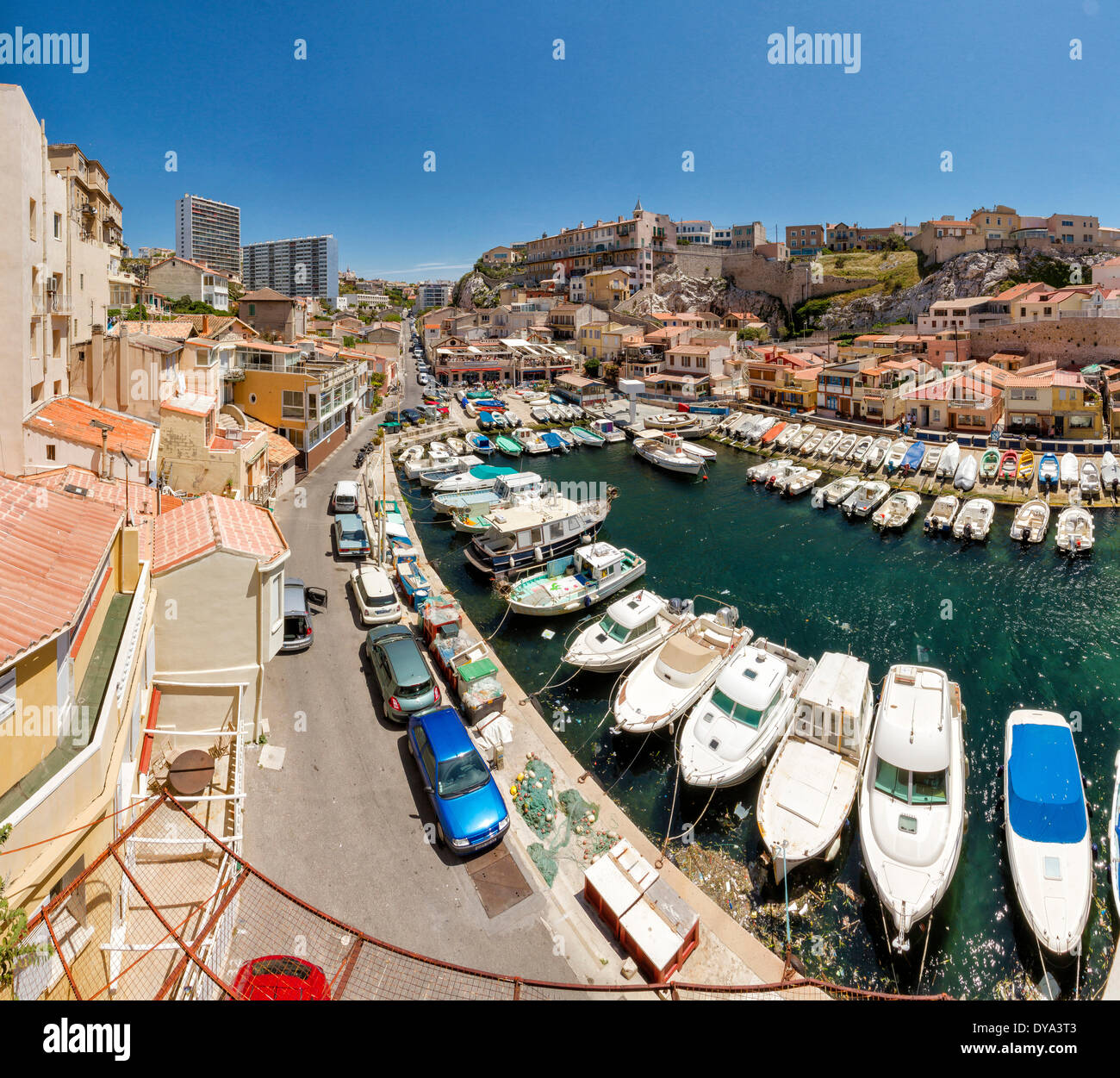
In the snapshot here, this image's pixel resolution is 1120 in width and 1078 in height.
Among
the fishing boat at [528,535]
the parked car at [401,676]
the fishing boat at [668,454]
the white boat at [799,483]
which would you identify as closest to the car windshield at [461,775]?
the parked car at [401,676]

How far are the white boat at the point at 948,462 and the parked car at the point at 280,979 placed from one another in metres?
33.2

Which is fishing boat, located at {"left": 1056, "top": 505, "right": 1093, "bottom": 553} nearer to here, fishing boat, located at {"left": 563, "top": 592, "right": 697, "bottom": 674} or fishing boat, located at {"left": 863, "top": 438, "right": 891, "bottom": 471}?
fishing boat, located at {"left": 863, "top": 438, "right": 891, "bottom": 471}

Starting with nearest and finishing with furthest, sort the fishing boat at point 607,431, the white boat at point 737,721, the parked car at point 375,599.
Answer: the white boat at point 737,721
the parked car at point 375,599
the fishing boat at point 607,431

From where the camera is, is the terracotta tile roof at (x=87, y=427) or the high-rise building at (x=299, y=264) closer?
the terracotta tile roof at (x=87, y=427)

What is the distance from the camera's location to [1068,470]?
29.3 metres

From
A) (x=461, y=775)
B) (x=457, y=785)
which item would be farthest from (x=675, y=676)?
(x=457, y=785)

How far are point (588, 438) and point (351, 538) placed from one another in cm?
2344

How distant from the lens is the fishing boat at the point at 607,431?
1660 inches

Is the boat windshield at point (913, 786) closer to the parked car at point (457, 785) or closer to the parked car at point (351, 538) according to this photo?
the parked car at point (457, 785)

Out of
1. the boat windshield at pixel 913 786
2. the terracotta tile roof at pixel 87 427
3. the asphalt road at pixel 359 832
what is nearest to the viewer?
the asphalt road at pixel 359 832

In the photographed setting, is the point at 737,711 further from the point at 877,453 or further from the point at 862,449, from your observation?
the point at 862,449

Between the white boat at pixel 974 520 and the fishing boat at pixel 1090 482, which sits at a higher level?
the fishing boat at pixel 1090 482

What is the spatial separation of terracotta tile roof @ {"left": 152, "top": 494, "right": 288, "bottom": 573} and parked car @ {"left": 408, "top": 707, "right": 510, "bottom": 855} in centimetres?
425
